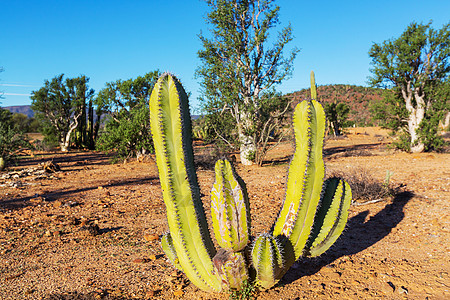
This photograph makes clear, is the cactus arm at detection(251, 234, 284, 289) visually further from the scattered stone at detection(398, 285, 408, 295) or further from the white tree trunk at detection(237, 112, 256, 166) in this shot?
the white tree trunk at detection(237, 112, 256, 166)

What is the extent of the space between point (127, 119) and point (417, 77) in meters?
13.8

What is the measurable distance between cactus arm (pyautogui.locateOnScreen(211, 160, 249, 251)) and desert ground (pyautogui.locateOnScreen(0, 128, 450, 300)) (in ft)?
2.50

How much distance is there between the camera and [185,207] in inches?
114

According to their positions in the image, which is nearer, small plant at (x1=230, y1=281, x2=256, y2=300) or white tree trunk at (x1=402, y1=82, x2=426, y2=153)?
small plant at (x1=230, y1=281, x2=256, y2=300)

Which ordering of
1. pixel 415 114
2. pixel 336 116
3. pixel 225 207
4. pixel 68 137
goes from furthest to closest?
pixel 336 116 → pixel 68 137 → pixel 415 114 → pixel 225 207

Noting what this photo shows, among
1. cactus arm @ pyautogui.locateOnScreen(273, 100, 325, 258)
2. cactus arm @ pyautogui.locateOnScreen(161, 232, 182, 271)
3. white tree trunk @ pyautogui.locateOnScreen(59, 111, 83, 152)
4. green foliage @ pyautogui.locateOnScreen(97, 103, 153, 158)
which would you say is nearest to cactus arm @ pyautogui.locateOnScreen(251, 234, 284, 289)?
cactus arm @ pyautogui.locateOnScreen(273, 100, 325, 258)

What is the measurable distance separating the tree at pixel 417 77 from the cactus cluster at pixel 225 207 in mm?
13545

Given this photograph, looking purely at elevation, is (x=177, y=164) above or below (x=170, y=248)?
above

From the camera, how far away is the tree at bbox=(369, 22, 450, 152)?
45.9 feet

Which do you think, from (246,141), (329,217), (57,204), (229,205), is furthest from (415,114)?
(57,204)

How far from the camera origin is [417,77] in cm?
1419

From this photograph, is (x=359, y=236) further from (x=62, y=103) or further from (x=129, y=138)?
(x=62, y=103)

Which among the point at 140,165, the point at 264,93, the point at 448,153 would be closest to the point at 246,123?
the point at 264,93

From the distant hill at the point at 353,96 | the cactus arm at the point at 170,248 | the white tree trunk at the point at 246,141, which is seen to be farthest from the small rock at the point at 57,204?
the distant hill at the point at 353,96
